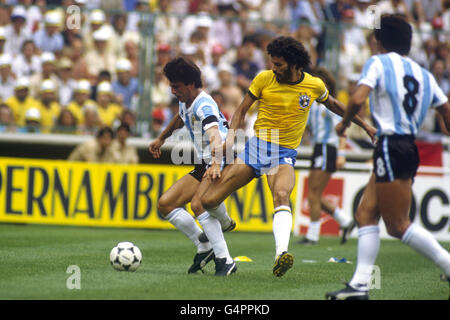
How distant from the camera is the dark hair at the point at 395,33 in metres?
6.91

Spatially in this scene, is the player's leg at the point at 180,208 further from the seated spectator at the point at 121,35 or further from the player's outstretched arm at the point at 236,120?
the seated spectator at the point at 121,35

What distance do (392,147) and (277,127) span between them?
7.21 feet

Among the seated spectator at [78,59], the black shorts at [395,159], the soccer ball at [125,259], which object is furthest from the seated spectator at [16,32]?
the black shorts at [395,159]

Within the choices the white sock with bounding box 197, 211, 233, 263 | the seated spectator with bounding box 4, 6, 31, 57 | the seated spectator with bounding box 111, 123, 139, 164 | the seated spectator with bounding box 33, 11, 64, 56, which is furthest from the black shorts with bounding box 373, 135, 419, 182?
the seated spectator with bounding box 4, 6, 31, 57

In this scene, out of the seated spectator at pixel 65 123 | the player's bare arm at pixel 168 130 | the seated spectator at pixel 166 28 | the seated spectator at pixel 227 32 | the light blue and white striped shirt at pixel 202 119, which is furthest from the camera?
the seated spectator at pixel 227 32

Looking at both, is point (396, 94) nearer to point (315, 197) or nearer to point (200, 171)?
point (200, 171)

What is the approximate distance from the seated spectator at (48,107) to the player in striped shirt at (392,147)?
32.8 ft

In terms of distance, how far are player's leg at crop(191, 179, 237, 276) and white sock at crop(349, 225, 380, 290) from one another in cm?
197

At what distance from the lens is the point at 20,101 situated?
1582 cm

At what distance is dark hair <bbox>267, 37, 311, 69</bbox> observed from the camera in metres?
8.34

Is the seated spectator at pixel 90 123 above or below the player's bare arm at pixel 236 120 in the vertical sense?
below

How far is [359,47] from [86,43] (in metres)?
5.66

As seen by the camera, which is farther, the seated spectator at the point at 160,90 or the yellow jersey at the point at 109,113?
the seated spectator at the point at 160,90

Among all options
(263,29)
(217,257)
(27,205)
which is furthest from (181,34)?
(217,257)
